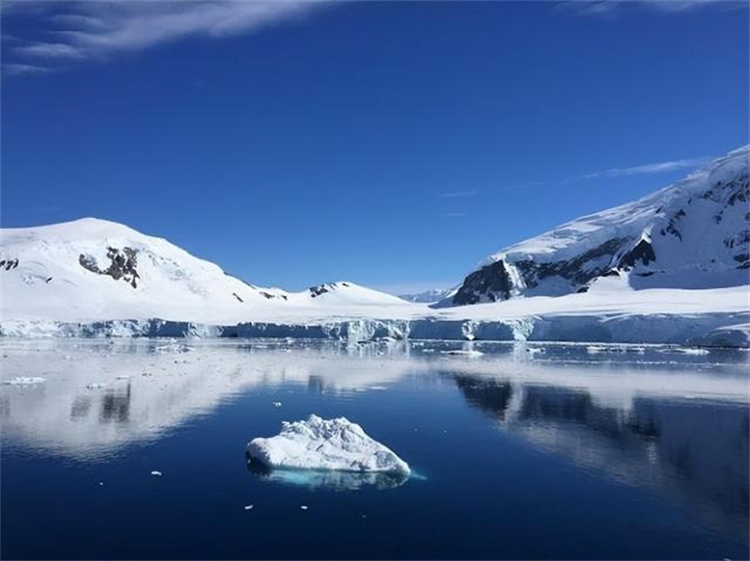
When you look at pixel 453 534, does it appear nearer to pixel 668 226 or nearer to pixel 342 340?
pixel 342 340

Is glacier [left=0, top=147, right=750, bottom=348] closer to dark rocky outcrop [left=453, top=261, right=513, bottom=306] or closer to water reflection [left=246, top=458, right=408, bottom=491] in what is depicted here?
dark rocky outcrop [left=453, top=261, right=513, bottom=306]

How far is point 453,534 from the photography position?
8133mm

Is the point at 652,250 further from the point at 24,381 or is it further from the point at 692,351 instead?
the point at 24,381

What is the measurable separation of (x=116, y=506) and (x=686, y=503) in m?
7.88

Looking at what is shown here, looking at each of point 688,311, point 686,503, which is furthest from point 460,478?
point 688,311

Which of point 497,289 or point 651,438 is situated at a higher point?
point 497,289

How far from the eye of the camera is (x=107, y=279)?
66.6 m

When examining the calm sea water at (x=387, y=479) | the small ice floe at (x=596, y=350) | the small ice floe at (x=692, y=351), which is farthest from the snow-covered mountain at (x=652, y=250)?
the calm sea water at (x=387, y=479)

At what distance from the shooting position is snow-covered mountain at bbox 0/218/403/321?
58.1m

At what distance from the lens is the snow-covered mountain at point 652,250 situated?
74500mm

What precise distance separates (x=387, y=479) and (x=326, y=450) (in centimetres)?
134

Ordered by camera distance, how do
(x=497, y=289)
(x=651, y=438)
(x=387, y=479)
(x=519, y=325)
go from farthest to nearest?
(x=497, y=289) < (x=519, y=325) < (x=651, y=438) < (x=387, y=479)

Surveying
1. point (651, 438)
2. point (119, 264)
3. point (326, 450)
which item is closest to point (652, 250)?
point (119, 264)

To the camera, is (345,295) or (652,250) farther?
(345,295)
